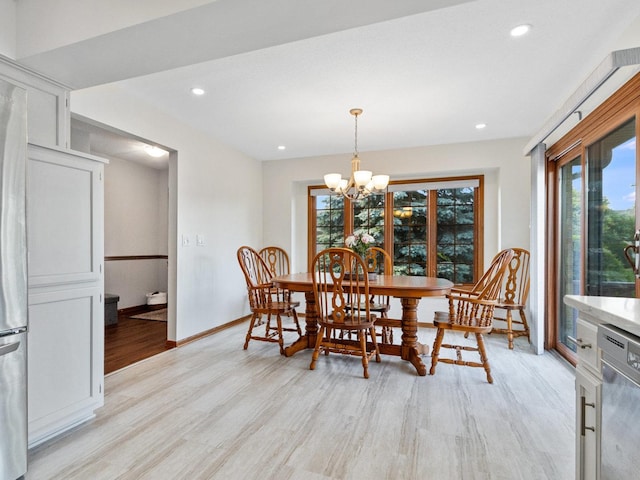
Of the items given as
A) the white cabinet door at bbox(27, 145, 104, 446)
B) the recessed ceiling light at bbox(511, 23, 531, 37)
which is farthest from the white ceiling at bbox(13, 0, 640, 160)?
the white cabinet door at bbox(27, 145, 104, 446)

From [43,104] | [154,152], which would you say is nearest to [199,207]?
[154,152]

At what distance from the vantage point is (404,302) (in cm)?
297

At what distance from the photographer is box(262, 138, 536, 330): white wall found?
407 centimetres

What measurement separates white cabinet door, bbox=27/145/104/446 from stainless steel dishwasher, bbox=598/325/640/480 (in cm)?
243

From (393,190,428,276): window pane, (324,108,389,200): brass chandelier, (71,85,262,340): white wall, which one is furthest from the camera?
(393,190,428,276): window pane

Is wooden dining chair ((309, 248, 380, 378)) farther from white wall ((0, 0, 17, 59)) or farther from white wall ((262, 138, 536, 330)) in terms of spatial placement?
white wall ((0, 0, 17, 59))

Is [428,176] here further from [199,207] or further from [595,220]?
[199,207]

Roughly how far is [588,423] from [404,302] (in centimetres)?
184

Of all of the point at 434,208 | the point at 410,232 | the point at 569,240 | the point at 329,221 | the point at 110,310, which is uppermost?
the point at 434,208

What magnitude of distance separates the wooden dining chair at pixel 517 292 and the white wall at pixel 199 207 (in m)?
3.22

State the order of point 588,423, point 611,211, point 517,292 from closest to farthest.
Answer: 1. point 588,423
2. point 611,211
3. point 517,292

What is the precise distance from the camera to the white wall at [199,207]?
2984 mm

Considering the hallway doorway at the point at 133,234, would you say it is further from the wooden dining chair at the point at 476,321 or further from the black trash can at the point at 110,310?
the wooden dining chair at the point at 476,321

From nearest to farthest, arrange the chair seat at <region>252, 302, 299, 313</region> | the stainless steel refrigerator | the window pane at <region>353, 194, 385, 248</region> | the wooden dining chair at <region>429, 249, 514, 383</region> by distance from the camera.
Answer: the stainless steel refrigerator
the wooden dining chair at <region>429, 249, 514, 383</region>
the chair seat at <region>252, 302, 299, 313</region>
the window pane at <region>353, 194, 385, 248</region>
